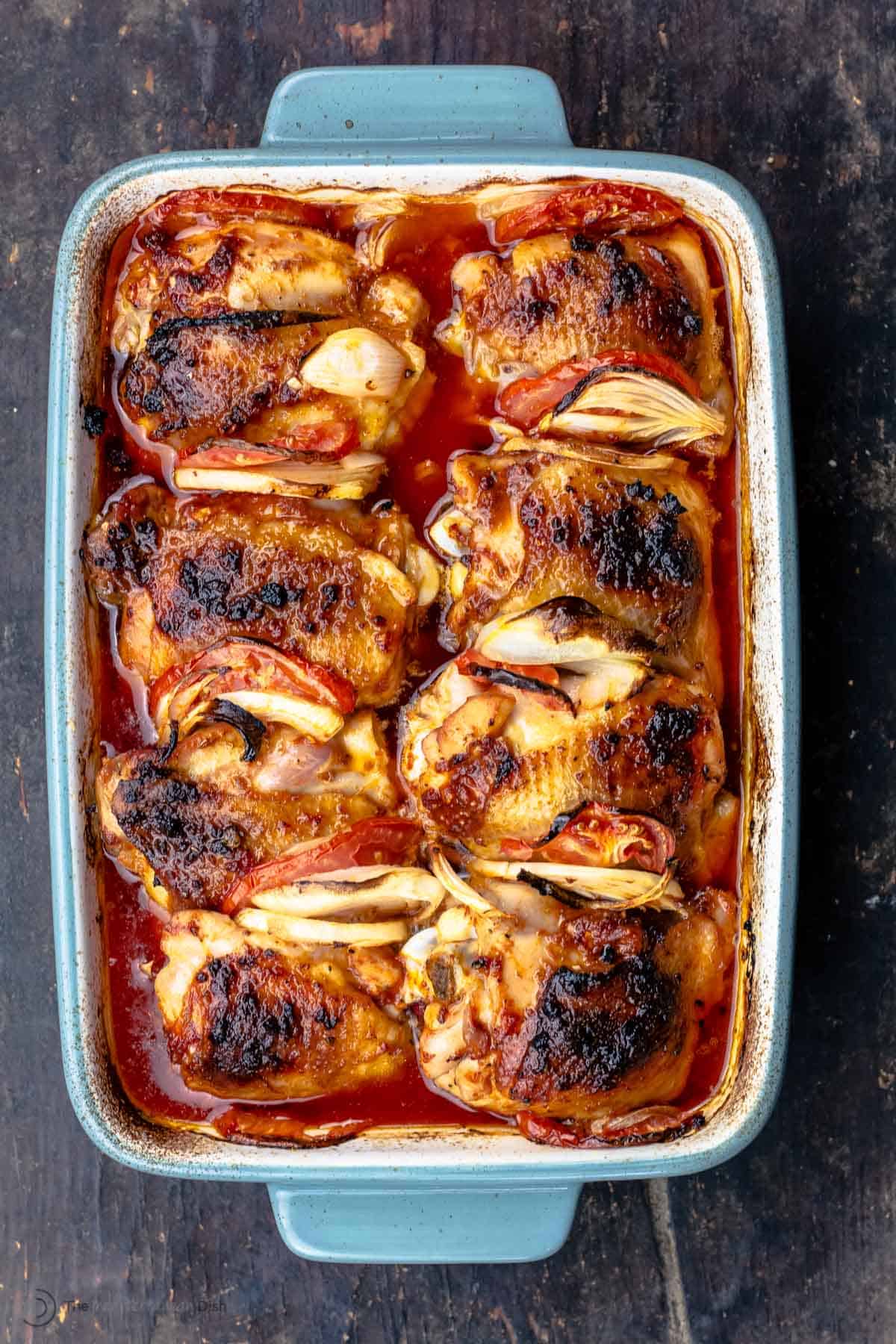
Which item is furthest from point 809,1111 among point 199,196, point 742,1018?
point 199,196

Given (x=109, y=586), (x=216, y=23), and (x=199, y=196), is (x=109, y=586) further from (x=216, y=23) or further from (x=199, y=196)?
(x=216, y=23)

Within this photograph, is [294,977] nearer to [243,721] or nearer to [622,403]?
[243,721]

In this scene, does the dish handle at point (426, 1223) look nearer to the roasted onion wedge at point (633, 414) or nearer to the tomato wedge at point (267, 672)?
the tomato wedge at point (267, 672)

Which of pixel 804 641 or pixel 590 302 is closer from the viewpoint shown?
pixel 590 302

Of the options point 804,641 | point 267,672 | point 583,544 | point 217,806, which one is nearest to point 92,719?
point 217,806

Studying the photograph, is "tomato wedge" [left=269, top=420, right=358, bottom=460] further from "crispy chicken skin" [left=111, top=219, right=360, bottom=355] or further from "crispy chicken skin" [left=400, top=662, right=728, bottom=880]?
"crispy chicken skin" [left=400, top=662, right=728, bottom=880]
